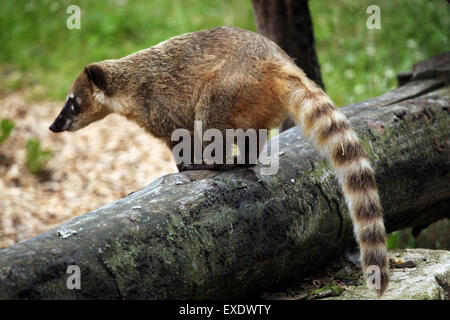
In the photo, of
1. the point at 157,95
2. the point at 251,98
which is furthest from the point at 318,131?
the point at 157,95

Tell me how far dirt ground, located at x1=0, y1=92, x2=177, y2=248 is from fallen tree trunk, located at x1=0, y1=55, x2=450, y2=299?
242 cm

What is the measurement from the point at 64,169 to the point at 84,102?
9.39 ft

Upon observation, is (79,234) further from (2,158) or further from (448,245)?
(2,158)

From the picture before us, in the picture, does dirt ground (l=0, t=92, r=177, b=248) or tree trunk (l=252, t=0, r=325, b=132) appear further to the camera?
dirt ground (l=0, t=92, r=177, b=248)

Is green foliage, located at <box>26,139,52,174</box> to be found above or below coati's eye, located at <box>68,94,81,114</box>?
below

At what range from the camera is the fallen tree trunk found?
7.72 feet

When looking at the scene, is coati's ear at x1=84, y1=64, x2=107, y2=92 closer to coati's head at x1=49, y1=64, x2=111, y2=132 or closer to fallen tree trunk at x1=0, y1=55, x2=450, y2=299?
coati's head at x1=49, y1=64, x2=111, y2=132

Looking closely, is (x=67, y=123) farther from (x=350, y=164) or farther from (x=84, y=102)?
(x=350, y=164)

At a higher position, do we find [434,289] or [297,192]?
[297,192]

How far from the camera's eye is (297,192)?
321 cm

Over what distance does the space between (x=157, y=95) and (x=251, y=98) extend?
74 centimetres

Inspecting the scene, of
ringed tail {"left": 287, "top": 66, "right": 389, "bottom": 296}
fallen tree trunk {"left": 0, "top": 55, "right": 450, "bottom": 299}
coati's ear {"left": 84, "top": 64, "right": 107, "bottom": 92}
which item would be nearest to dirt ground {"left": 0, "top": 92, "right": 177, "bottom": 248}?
coati's ear {"left": 84, "top": 64, "right": 107, "bottom": 92}

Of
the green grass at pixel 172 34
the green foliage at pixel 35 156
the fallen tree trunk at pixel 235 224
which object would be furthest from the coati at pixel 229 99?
the green grass at pixel 172 34
